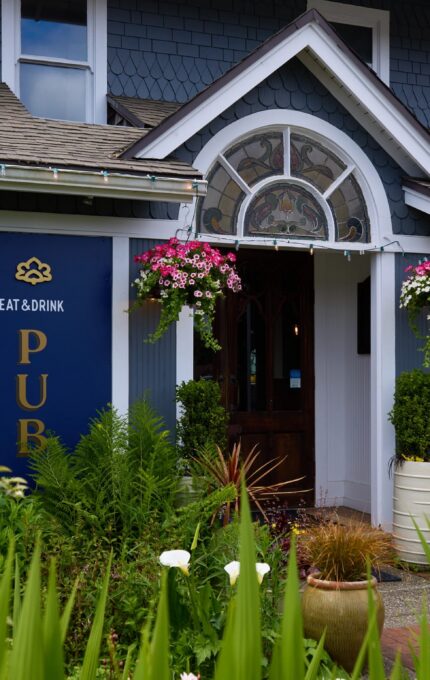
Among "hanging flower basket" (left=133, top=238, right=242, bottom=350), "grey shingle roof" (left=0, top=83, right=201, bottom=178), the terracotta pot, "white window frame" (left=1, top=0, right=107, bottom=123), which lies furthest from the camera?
"white window frame" (left=1, top=0, right=107, bottom=123)

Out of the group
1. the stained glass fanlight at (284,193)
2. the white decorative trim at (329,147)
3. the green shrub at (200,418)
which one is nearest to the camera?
the green shrub at (200,418)

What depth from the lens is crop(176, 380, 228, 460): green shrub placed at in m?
7.40

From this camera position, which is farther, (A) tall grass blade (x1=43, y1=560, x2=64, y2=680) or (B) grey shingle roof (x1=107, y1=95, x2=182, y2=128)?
(B) grey shingle roof (x1=107, y1=95, x2=182, y2=128)

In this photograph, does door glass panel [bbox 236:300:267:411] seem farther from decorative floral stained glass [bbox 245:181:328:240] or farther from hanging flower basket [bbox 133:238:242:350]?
hanging flower basket [bbox 133:238:242:350]

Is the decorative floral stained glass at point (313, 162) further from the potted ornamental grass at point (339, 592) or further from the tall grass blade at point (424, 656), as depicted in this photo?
the tall grass blade at point (424, 656)

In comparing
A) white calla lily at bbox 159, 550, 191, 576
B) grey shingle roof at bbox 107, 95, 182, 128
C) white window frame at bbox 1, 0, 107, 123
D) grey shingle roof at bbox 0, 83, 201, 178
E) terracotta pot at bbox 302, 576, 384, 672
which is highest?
white window frame at bbox 1, 0, 107, 123

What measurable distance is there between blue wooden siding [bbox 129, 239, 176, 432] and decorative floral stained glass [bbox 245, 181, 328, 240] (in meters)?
1.06

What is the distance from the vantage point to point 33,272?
7340 mm

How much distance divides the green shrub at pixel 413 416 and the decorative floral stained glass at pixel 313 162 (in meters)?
2.01

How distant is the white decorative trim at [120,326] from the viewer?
755 centimetres

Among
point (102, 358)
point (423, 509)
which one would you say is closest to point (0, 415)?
point (102, 358)

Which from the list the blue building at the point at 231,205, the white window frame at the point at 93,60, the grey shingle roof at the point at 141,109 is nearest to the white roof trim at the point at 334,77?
the blue building at the point at 231,205

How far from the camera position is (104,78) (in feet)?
29.6

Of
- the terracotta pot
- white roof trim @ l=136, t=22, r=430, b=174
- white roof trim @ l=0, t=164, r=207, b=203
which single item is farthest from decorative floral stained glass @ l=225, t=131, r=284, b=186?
the terracotta pot
